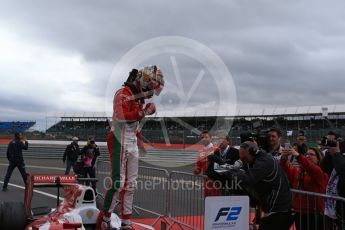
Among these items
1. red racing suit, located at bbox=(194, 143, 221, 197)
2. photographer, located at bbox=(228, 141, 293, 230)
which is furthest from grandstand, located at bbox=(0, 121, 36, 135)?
photographer, located at bbox=(228, 141, 293, 230)

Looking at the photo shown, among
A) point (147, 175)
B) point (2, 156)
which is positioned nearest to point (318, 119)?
point (2, 156)

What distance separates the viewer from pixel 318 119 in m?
34.5

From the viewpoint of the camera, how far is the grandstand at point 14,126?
42.2 m

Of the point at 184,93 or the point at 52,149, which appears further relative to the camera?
the point at 52,149

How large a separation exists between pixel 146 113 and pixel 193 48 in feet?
4.19

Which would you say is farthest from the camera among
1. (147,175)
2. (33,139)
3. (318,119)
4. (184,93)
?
(33,139)

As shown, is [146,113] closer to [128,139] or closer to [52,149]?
[128,139]

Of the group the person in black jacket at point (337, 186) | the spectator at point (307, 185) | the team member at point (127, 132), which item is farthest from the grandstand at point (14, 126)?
the person in black jacket at point (337, 186)

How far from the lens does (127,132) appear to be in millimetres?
5027

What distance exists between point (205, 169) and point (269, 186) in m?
3.14

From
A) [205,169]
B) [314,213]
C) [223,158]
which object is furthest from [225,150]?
[314,213]

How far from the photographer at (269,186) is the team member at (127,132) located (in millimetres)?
1246

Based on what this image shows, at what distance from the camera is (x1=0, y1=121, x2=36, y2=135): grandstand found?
4221cm

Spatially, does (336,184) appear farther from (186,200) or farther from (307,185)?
(186,200)
